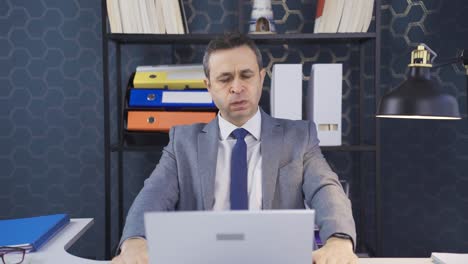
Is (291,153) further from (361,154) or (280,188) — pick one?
(361,154)

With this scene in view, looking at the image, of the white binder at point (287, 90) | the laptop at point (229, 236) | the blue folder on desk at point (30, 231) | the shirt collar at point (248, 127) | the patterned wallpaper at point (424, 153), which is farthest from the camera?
the patterned wallpaper at point (424, 153)

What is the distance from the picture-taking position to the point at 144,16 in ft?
6.66

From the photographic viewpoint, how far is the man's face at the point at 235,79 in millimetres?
1568

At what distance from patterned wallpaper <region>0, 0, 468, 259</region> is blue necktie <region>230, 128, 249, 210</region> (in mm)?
829

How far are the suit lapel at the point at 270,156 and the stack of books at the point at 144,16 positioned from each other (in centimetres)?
70

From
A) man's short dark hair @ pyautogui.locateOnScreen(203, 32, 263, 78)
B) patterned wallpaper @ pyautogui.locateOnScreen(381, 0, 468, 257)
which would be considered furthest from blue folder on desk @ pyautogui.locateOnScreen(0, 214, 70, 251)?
patterned wallpaper @ pyautogui.locateOnScreen(381, 0, 468, 257)

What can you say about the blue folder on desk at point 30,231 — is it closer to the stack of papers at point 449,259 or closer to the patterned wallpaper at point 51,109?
the patterned wallpaper at point 51,109

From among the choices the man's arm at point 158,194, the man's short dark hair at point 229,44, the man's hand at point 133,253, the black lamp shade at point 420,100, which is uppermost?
the man's short dark hair at point 229,44

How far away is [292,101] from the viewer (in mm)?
2010

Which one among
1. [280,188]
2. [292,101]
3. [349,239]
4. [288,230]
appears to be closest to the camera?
[288,230]

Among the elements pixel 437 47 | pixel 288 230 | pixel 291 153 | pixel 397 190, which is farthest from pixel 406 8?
pixel 288 230

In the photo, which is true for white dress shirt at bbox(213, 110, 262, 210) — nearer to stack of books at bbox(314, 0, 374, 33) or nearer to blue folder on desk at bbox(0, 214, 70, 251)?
blue folder on desk at bbox(0, 214, 70, 251)

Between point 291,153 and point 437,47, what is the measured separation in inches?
47.1

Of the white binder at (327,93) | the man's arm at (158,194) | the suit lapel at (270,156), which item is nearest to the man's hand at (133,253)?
the man's arm at (158,194)
